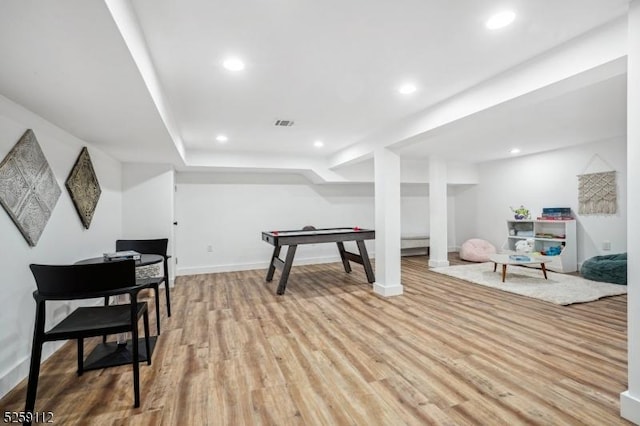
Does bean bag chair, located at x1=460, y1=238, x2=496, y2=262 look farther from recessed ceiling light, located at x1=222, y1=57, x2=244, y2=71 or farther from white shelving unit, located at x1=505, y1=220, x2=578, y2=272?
recessed ceiling light, located at x1=222, y1=57, x2=244, y2=71

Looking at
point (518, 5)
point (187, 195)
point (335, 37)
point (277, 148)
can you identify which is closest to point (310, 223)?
point (277, 148)

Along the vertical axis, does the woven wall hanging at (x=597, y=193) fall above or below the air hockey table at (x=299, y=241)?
above

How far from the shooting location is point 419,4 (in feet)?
5.14

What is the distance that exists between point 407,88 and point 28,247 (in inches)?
126

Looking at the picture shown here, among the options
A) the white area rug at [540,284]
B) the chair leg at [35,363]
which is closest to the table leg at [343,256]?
the white area rug at [540,284]

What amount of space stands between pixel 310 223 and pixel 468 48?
4709mm

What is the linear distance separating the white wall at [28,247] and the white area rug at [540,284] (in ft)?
16.3

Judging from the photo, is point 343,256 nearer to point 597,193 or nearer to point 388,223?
point 388,223

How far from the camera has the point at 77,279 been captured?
167cm

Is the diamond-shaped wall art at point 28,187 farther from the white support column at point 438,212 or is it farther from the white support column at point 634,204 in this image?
the white support column at point 438,212

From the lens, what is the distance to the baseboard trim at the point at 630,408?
1517 millimetres

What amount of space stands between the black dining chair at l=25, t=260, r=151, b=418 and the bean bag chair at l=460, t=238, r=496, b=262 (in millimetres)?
6245

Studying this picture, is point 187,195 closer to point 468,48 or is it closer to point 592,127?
point 468,48

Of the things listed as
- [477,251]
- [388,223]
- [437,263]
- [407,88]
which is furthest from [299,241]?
[477,251]
